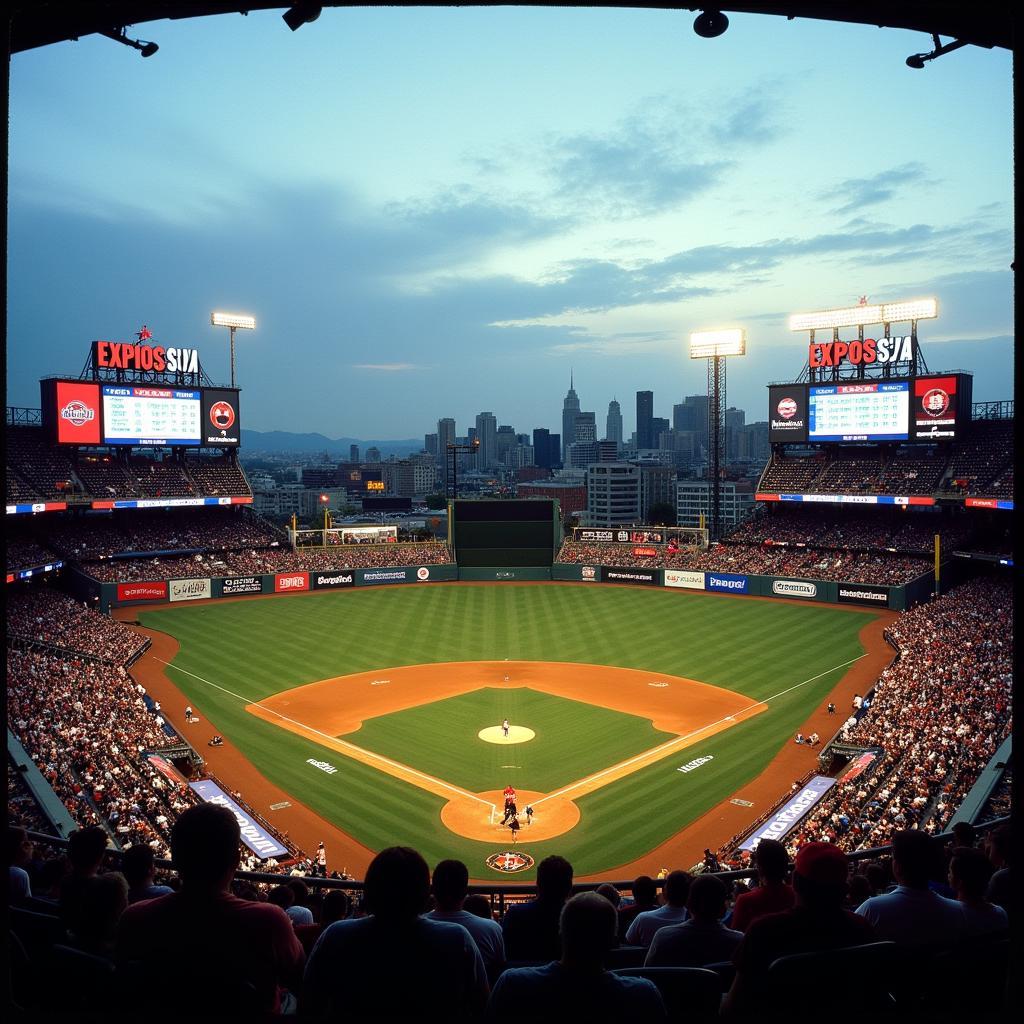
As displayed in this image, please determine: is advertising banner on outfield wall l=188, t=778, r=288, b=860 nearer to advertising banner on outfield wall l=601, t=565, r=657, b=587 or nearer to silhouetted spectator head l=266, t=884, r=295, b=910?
silhouetted spectator head l=266, t=884, r=295, b=910

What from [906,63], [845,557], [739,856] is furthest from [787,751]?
[845,557]

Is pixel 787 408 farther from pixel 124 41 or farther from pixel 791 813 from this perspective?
pixel 124 41

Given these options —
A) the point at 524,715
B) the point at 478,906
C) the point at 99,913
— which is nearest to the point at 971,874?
the point at 478,906

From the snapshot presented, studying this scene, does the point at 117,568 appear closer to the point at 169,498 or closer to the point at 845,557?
the point at 169,498

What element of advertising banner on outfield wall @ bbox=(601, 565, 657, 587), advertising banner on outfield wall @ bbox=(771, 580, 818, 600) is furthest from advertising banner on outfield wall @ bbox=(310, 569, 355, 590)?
advertising banner on outfield wall @ bbox=(771, 580, 818, 600)

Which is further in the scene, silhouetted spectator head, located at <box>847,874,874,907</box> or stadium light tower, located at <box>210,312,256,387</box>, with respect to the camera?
stadium light tower, located at <box>210,312,256,387</box>

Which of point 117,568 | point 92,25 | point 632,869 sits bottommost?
point 632,869
